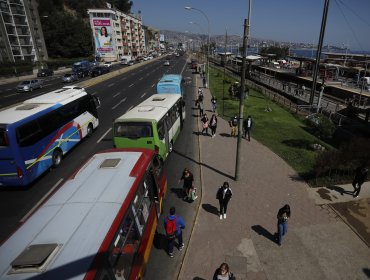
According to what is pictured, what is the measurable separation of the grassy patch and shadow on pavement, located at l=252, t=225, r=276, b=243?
15.9 ft

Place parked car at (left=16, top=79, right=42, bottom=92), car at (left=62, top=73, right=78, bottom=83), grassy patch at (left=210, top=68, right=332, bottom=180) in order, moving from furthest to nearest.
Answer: car at (left=62, top=73, right=78, bottom=83) < parked car at (left=16, top=79, right=42, bottom=92) < grassy patch at (left=210, top=68, right=332, bottom=180)

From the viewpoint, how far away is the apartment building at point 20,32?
2493 inches

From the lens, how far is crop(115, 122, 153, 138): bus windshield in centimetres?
1156

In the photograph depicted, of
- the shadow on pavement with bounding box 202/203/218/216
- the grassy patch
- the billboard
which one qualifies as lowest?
the grassy patch

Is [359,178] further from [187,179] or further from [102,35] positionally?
[102,35]

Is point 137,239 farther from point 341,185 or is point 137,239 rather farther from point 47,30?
point 47,30

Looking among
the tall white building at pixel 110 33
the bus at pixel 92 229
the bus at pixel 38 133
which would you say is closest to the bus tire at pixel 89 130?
the bus at pixel 38 133

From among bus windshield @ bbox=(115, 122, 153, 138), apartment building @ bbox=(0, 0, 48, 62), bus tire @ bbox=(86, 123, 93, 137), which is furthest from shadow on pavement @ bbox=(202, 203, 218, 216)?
apartment building @ bbox=(0, 0, 48, 62)

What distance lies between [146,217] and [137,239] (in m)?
1.01

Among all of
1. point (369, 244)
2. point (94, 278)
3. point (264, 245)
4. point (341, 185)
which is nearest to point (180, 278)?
point (264, 245)

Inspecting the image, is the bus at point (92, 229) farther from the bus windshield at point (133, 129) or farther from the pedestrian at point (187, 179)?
the bus windshield at point (133, 129)

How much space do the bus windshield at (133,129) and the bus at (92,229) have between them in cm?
372

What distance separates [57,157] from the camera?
44.8 ft

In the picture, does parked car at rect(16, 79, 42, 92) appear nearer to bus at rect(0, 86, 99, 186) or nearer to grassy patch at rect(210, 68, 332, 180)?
bus at rect(0, 86, 99, 186)
